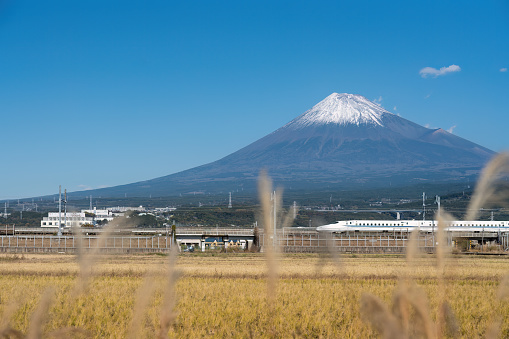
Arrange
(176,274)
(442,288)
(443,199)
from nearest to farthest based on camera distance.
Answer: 1. (176,274)
2. (442,288)
3. (443,199)

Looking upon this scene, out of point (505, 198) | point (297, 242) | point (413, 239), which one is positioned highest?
point (505, 198)

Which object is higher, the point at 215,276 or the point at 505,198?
the point at 505,198

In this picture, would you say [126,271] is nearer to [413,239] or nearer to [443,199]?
[413,239]

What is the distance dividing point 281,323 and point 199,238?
52068mm

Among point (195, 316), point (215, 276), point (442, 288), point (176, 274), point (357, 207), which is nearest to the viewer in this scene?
point (176, 274)

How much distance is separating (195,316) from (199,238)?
51.2m

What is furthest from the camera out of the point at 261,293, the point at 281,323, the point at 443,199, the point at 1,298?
the point at 443,199

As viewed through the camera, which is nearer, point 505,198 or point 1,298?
point 505,198

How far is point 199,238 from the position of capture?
61.8 metres

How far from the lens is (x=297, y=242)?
54.6m

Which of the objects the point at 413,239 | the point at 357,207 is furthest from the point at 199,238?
the point at 357,207

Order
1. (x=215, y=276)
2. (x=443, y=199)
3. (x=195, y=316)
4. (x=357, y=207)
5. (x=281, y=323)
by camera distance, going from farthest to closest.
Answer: (x=357, y=207)
(x=443, y=199)
(x=215, y=276)
(x=195, y=316)
(x=281, y=323)

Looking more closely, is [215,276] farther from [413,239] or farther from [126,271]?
[413,239]

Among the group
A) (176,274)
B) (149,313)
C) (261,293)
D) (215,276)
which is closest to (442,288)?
(176,274)
